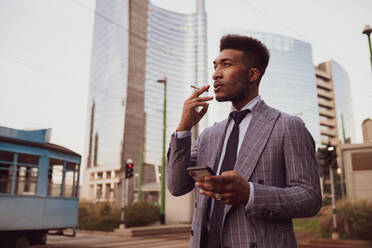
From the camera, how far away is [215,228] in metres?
1.55

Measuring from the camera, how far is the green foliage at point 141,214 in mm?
20688

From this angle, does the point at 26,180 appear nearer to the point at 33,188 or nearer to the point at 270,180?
the point at 33,188

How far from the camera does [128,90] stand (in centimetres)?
9069

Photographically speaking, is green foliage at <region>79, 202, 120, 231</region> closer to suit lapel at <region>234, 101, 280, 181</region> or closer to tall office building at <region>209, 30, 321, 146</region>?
suit lapel at <region>234, 101, 280, 181</region>

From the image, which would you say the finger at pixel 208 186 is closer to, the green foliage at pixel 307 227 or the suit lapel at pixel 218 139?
the suit lapel at pixel 218 139

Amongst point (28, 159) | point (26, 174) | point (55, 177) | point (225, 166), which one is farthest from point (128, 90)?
point (225, 166)

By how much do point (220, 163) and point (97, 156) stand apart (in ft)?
323

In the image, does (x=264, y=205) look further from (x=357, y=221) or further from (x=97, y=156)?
(x=97, y=156)

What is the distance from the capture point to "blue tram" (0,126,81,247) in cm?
945

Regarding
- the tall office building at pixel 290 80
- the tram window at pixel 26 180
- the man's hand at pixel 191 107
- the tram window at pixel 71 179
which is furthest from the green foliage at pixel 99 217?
the tall office building at pixel 290 80

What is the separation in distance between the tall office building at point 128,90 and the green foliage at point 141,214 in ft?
187

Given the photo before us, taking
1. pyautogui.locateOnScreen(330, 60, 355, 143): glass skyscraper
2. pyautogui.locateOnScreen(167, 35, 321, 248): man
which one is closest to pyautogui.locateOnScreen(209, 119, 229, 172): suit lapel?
pyautogui.locateOnScreen(167, 35, 321, 248): man

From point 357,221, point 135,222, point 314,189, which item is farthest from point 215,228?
point 135,222

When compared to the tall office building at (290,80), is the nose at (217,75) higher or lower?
lower
